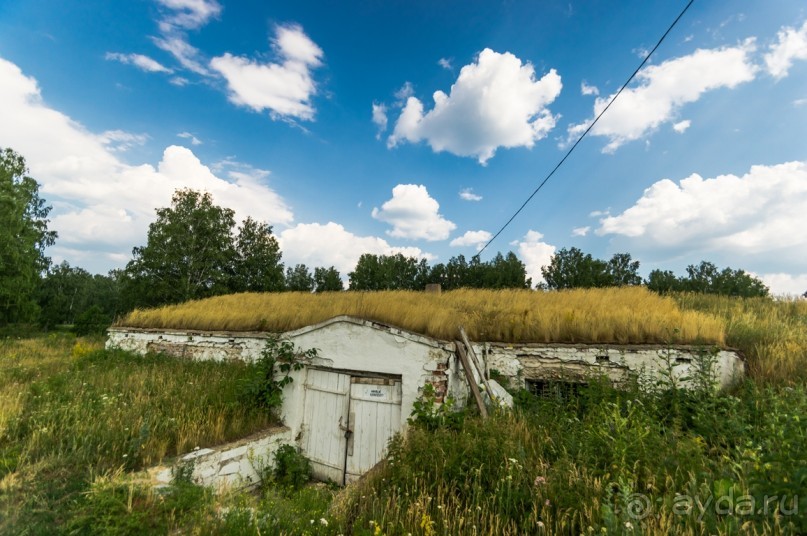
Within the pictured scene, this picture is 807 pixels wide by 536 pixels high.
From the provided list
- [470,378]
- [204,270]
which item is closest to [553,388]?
[470,378]

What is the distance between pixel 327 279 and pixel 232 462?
47.4 meters

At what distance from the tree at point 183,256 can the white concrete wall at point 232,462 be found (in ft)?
91.5

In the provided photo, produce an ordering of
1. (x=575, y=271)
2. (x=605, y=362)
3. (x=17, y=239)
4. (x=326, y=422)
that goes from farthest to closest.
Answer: (x=575, y=271)
(x=17, y=239)
(x=326, y=422)
(x=605, y=362)

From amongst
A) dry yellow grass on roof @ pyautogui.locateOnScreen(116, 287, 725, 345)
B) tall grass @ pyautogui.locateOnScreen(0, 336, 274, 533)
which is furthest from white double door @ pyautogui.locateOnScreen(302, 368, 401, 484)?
dry yellow grass on roof @ pyautogui.locateOnScreen(116, 287, 725, 345)

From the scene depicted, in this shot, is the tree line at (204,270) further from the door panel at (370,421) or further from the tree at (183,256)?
the door panel at (370,421)

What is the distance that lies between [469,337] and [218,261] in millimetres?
33110

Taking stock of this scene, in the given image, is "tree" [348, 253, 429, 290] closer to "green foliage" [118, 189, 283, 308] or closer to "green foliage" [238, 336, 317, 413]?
"green foliage" [118, 189, 283, 308]

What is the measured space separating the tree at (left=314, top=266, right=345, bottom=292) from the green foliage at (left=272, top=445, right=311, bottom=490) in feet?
145

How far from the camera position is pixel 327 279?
171 feet

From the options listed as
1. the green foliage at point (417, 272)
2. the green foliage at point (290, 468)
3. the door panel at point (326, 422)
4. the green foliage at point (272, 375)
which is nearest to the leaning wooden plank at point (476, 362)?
the door panel at point (326, 422)

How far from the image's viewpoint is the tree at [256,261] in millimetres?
36875

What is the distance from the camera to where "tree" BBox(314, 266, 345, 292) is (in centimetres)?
5085

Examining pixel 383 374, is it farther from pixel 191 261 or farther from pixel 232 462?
pixel 191 261

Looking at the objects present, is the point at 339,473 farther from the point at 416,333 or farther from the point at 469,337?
the point at 469,337
